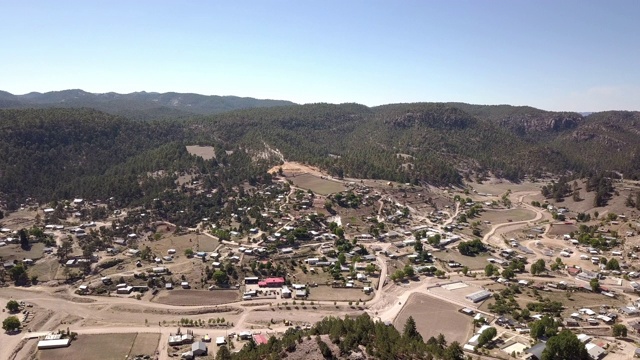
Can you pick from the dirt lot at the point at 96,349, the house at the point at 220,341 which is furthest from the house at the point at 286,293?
the dirt lot at the point at 96,349

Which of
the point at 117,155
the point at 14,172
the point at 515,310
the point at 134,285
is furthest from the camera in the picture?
the point at 117,155

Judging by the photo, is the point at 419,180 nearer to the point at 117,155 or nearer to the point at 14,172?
the point at 117,155

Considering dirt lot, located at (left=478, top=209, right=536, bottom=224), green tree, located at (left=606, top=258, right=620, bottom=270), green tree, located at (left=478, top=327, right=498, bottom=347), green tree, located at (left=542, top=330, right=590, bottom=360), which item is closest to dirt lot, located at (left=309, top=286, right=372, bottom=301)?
green tree, located at (left=478, top=327, right=498, bottom=347)

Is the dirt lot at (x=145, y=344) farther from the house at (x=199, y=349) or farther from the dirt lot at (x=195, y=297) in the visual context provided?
the dirt lot at (x=195, y=297)

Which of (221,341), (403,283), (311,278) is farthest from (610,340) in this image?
(221,341)

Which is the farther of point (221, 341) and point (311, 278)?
point (311, 278)

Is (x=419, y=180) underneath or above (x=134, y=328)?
above
